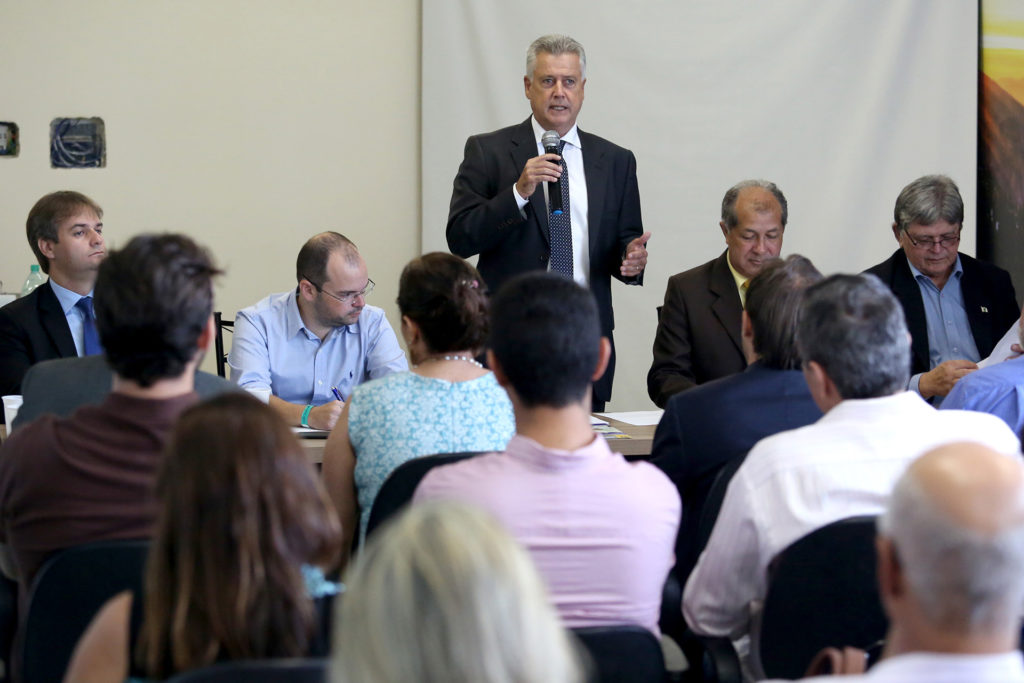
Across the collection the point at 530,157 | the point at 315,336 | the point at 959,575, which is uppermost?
the point at 530,157

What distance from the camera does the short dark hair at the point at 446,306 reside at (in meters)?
2.29

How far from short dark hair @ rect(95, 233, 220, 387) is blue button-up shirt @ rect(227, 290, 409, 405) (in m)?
1.70

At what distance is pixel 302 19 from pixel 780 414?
12.3ft

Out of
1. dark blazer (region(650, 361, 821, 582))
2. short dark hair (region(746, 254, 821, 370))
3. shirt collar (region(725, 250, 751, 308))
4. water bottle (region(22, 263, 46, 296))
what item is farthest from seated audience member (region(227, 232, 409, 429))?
water bottle (region(22, 263, 46, 296))

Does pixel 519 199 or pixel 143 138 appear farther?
pixel 143 138

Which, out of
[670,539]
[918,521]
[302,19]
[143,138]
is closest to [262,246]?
[143,138]

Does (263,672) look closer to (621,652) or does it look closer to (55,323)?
(621,652)

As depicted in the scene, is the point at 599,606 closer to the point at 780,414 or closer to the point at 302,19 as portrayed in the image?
the point at 780,414

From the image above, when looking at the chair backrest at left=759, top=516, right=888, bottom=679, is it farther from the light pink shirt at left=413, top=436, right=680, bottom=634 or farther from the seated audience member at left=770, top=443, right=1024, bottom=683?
the seated audience member at left=770, top=443, right=1024, bottom=683

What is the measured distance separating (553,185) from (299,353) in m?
1.04

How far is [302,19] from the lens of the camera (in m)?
5.22

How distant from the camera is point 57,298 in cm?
354

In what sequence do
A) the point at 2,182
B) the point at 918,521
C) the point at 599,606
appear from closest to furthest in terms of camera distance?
the point at 918,521 → the point at 599,606 → the point at 2,182

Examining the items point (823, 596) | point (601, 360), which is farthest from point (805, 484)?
point (601, 360)
